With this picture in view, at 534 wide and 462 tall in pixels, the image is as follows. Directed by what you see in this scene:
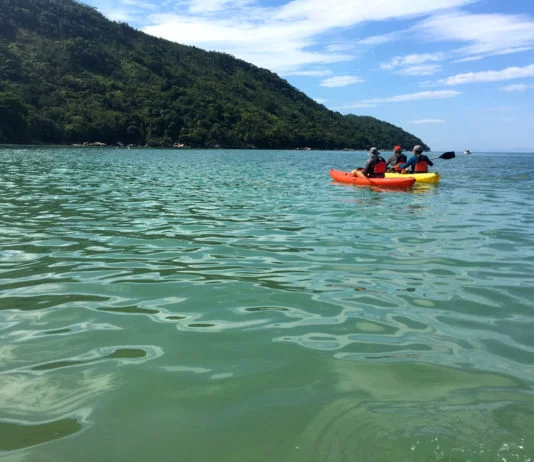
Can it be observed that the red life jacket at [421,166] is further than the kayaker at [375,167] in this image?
Yes

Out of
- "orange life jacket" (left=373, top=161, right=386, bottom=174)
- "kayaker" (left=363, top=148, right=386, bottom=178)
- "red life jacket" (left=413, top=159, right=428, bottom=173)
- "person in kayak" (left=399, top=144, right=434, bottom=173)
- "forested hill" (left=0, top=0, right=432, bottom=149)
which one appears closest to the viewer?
"kayaker" (left=363, top=148, right=386, bottom=178)

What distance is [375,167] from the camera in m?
15.9

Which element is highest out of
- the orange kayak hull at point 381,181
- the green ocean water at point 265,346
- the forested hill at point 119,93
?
the forested hill at point 119,93

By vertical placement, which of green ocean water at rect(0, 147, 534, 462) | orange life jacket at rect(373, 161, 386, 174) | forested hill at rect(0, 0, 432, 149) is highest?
forested hill at rect(0, 0, 432, 149)

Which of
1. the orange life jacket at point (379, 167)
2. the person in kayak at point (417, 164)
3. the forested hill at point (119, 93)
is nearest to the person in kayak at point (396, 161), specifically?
the person in kayak at point (417, 164)

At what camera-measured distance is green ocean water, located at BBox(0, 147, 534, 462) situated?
228 centimetres

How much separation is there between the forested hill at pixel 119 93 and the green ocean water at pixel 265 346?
69.9m

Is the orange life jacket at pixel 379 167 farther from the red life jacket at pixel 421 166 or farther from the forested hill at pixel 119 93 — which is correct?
the forested hill at pixel 119 93

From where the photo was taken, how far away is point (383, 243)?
687 cm

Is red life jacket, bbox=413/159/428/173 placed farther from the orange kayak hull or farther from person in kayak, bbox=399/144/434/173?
the orange kayak hull

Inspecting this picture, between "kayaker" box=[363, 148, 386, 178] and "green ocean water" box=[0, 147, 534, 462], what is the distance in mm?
8424

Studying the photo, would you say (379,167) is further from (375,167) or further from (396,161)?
(396,161)

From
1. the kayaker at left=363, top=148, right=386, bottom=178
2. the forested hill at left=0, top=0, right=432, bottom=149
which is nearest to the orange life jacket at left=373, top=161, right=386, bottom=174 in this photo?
the kayaker at left=363, top=148, right=386, bottom=178

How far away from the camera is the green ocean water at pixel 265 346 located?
2.28m
